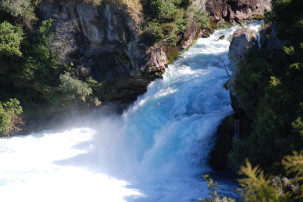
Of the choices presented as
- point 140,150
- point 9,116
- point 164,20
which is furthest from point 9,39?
point 140,150

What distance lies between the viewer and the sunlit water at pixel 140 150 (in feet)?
40.0

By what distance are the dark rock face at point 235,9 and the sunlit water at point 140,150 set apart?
5.73 metres

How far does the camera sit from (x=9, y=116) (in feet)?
58.0

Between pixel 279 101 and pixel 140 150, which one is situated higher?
pixel 279 101

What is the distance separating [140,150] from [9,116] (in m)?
9.85

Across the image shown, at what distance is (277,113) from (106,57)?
1323 cm

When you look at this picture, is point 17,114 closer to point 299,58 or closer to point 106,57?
point 106,57

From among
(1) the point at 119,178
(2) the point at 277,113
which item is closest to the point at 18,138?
(1) the point at 119,178

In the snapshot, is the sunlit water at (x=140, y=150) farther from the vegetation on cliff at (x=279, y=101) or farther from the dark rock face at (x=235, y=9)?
the dark rock face at (x=235, y=9)

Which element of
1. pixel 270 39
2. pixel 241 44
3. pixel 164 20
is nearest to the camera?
pixel 270 39

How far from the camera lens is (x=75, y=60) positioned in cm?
1889

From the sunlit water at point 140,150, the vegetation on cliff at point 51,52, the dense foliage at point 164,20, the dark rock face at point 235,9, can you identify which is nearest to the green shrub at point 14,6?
the vegetation on cliff at point 51,52

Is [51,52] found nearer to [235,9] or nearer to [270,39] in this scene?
[270,39]

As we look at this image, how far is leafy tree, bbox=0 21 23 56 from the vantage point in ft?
55.6
